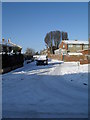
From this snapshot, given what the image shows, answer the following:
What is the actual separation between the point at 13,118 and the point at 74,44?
47.9 meters

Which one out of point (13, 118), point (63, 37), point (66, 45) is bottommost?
point (13, 118)

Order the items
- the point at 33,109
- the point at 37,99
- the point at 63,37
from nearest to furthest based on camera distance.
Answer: the point at 33,109
the point at 37,99
the point at 63,37

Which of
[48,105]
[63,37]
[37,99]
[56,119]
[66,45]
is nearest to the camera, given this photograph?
[56,119]

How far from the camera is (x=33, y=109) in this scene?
186 inches

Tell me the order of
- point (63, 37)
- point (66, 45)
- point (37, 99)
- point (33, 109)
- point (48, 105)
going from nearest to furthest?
point (33, 109)
point (48, 105)
point (37, 99)
point (66, 45)
point (63, 37)

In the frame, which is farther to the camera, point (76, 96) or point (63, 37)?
point (63, 37)

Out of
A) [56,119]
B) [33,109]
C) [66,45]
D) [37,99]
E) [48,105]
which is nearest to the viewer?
[56,119]

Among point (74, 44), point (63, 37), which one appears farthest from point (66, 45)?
point (63, 37)

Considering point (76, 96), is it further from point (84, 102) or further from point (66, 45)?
point (66, 45)

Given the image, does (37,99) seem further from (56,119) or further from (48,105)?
(56,119)

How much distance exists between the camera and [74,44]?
50.1m

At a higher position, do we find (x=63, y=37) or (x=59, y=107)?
(x=63, y=37)

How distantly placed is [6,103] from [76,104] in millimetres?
2667

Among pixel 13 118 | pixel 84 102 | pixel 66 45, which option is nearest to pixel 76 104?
pixel 84 102
